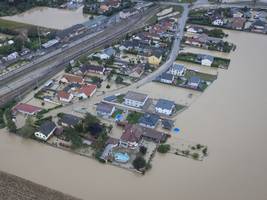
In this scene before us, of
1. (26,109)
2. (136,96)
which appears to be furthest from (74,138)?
(136,96)

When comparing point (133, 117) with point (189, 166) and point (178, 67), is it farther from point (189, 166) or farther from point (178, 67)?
point (178, 67)

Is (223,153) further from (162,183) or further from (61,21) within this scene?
(61,21)

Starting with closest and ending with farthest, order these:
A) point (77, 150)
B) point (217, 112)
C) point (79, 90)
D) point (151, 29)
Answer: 1. point (77, 150)
2. point (217, 112)
3. point (79, 90)
4. point (151, 29)

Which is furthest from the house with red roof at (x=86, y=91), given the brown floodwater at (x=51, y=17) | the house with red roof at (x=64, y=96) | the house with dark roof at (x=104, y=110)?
the brown floodwater at (x=51, y=17)

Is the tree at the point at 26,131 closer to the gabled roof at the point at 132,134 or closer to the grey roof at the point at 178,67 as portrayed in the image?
the gabled roof at the point at 132,134

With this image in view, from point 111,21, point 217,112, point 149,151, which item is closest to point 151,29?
point 111,21

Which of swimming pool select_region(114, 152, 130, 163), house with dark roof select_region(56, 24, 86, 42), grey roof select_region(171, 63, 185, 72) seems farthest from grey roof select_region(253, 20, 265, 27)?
swimming pool select_region(114, 152, 130, 163)
